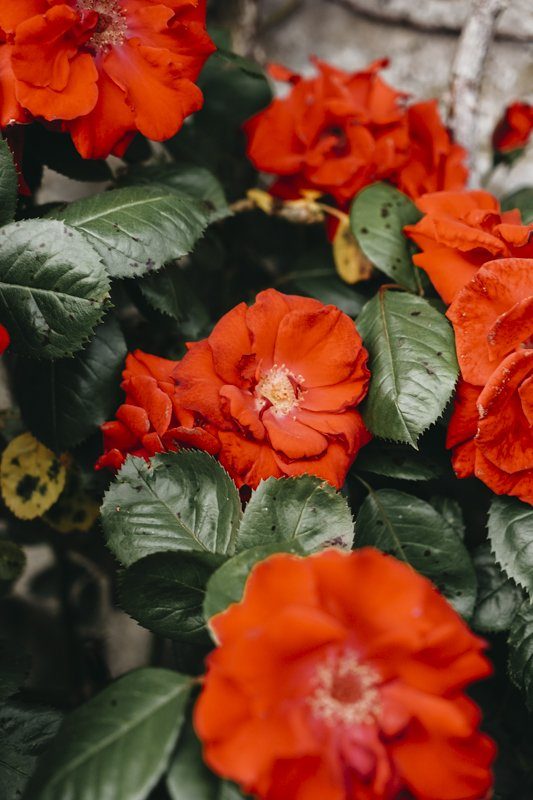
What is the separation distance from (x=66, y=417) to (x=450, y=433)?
43 cm

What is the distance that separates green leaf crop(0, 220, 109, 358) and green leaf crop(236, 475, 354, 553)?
0.77ft

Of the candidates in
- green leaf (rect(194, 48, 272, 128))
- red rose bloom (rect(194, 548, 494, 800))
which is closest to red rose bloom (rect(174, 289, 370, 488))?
red rose bloom (rect(194, 548, 494, 800))

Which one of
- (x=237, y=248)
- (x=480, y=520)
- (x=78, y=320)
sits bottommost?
(x=480, y=520)

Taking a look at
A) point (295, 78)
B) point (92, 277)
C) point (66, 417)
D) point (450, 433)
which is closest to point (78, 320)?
point (92, 277)

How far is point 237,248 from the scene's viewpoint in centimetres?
121

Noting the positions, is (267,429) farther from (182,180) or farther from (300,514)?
(182,180)

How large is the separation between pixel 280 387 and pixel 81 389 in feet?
0.78

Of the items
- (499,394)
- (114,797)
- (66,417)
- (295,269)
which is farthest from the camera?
(295,269)

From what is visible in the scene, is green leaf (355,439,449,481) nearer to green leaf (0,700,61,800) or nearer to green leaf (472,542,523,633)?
green leaf (472,542,523,633)

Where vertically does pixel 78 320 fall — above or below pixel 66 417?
above

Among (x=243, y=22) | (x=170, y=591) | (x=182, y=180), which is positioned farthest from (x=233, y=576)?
(x=243, y=22)

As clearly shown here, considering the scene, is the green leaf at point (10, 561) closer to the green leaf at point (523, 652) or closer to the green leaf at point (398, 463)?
the green leaf at point (398, 463)

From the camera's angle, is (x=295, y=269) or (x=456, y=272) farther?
(x=295, y=269)

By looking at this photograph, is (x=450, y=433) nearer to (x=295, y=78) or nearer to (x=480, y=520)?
(x=480, y=520)
